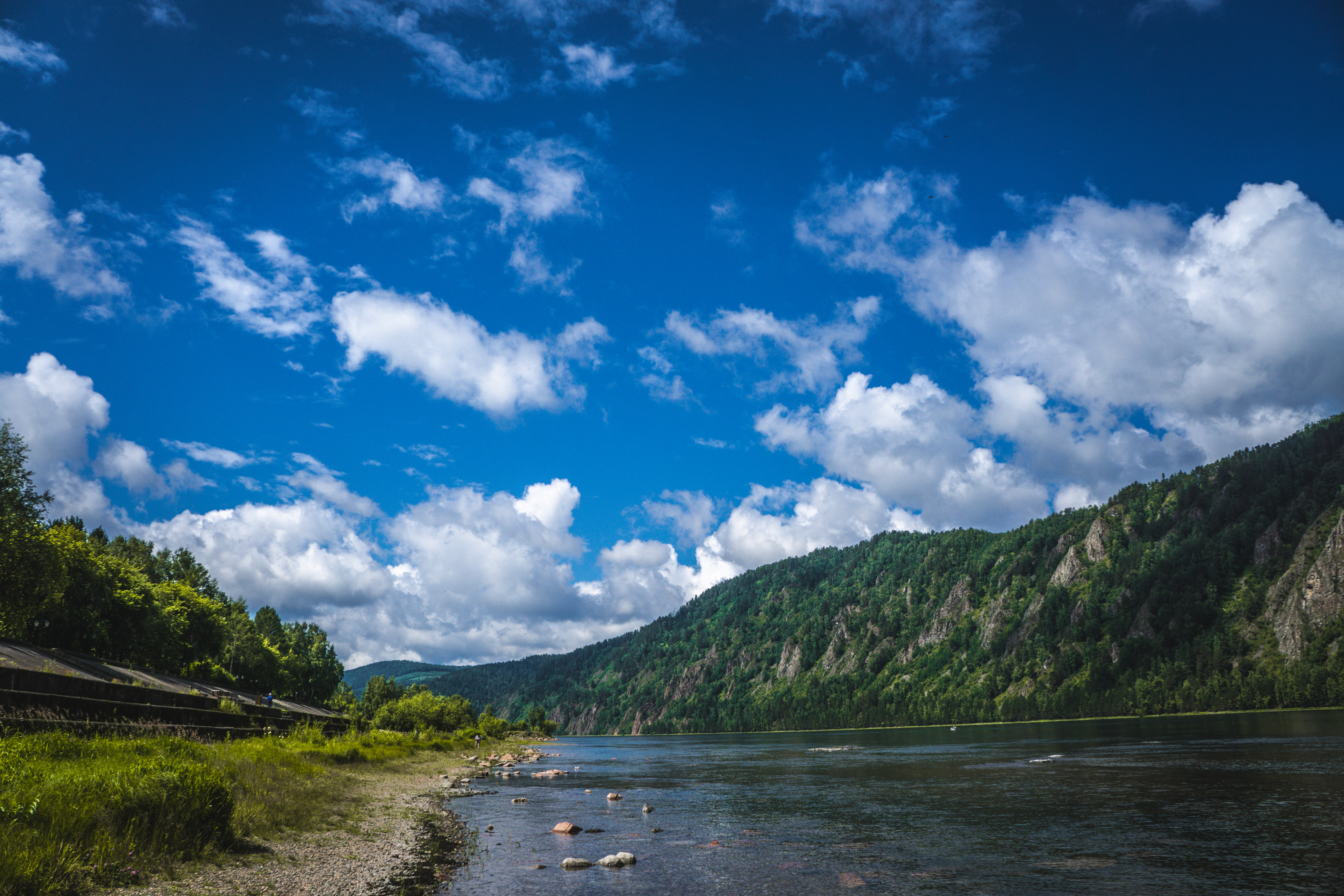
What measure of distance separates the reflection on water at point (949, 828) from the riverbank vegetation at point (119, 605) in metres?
49.4

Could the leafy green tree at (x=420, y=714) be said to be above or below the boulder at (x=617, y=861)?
below

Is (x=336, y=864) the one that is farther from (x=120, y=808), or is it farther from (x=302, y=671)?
(x=302, y=671)

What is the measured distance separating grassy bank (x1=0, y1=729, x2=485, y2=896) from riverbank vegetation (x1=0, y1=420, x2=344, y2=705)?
141ft

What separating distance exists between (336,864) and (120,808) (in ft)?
25.8

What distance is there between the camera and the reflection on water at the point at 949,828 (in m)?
25.3

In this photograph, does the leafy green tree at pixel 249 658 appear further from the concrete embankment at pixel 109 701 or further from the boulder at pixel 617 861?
the boulder at pixel 617 861

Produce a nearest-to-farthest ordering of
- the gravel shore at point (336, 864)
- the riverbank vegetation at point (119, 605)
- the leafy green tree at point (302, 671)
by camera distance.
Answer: the gravel shore at point (336, 864) < the riverbank vegetation at point (119, 605) < the leafy green tree at point (302, 671)

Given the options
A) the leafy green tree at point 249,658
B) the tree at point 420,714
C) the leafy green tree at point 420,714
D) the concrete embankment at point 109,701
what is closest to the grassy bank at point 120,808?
the concrete embankment at point 109,701

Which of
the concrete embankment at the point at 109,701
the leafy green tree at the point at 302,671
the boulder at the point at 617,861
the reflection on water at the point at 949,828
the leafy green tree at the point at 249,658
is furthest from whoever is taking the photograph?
the leafy green tree at the point at 302,671

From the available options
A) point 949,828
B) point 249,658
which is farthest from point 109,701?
point 249,658

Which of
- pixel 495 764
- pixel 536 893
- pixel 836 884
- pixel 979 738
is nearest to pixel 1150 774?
Answer: pixel 836 884

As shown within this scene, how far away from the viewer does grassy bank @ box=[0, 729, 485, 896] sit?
60.5ft

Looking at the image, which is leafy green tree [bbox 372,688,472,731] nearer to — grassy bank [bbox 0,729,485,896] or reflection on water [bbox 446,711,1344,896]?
reflection on water [bbox 446,711,1344,896]

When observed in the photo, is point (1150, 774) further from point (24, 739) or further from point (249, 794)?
point (24, 739)
